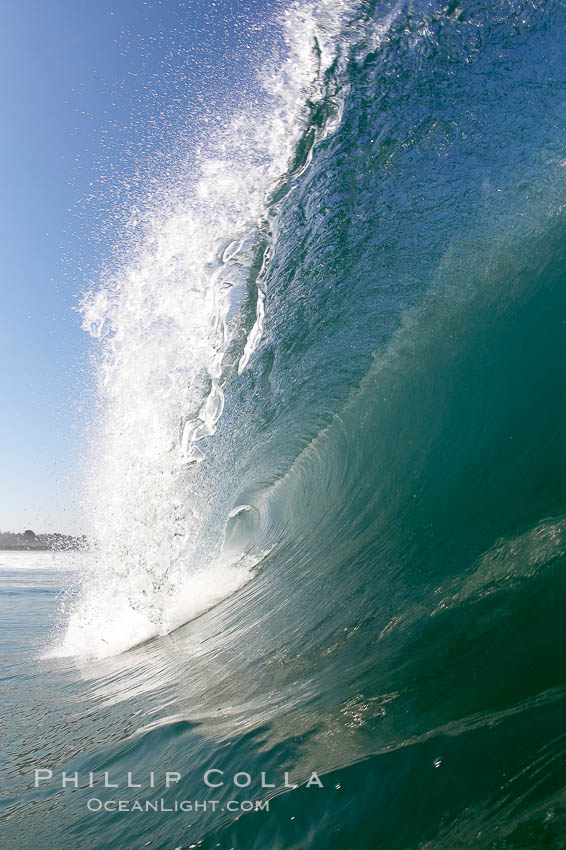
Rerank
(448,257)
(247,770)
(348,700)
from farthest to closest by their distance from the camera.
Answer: (448,257), (348,700), (247,770)

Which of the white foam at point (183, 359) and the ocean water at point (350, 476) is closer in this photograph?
the ocean water at point (350, 476)

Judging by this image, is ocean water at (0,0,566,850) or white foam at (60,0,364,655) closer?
ocean water at (0,0,566,850)

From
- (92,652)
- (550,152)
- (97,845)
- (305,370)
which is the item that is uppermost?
(305,370)

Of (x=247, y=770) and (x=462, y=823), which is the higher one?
(x=247, y=770)

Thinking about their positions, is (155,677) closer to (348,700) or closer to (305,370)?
(348,700)

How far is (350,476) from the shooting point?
18.0 ft

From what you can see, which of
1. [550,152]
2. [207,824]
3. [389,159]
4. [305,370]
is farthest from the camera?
[305,370]

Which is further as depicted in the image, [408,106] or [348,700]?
[408,106]

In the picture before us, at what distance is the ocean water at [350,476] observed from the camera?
1.96 metres

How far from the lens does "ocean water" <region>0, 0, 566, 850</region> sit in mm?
1960

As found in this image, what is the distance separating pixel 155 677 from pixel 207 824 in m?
2.35

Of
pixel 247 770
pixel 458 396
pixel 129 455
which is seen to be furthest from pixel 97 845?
pixel 129 455

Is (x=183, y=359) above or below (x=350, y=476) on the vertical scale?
above

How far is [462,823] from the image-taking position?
5.09 feet
